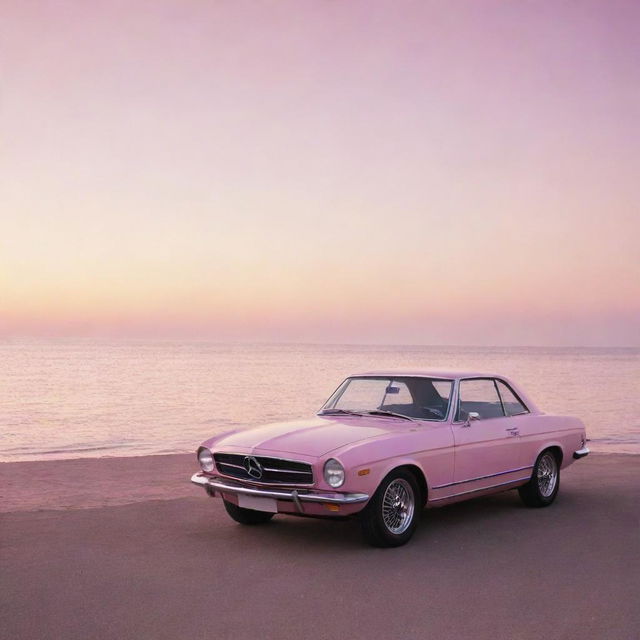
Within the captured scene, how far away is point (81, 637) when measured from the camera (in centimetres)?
482

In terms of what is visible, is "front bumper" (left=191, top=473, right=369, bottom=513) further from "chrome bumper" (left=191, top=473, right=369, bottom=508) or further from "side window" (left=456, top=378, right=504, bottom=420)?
"side window" (left=456, top=378, right=504, bottom=420)

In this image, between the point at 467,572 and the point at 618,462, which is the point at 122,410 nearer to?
the point at 618,462

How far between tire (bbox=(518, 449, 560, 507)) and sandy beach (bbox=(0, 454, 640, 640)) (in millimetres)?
166

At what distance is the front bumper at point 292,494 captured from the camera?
22.4 ft

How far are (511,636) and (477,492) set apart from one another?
3471 millimetres

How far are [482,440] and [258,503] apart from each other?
8.68 ft

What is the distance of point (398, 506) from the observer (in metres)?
7.34

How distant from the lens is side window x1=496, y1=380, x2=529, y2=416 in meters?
9.27

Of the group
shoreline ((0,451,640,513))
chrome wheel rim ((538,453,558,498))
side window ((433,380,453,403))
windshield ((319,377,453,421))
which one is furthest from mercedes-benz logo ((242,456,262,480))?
chrome wheel rim ((538,453,558,498))

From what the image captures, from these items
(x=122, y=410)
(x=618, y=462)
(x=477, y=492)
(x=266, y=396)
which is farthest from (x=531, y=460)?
(x=266, y=396)

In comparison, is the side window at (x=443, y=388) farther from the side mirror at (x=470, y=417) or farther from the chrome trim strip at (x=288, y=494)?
the chrome trim strip at (x=288, y=494)

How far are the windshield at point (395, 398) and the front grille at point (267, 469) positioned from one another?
1563mm

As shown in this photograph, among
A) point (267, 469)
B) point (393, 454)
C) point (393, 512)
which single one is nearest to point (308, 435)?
point (267, 469)

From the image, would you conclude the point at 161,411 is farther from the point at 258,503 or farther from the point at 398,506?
the point at 398,506
